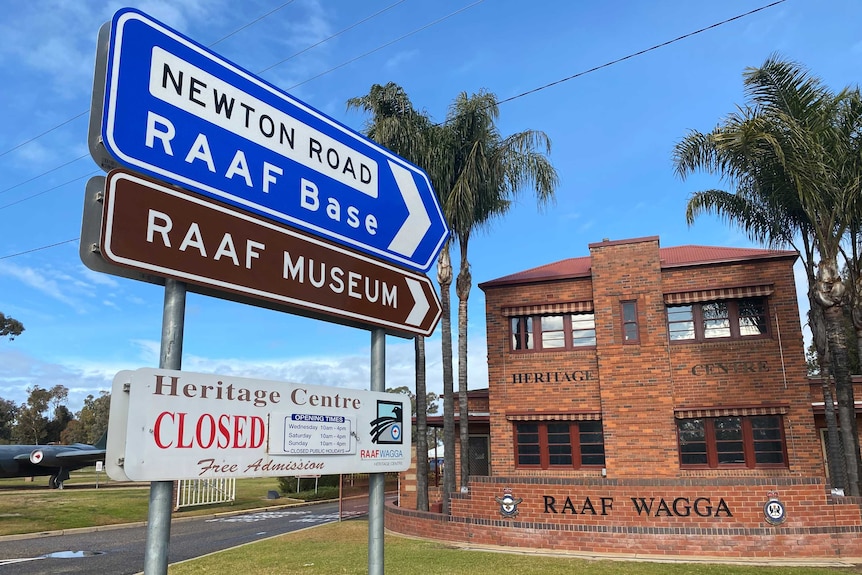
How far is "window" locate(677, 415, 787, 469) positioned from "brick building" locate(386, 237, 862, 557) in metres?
0.03

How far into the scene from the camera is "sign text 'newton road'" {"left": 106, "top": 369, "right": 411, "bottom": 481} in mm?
2035

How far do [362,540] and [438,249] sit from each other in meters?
12.1

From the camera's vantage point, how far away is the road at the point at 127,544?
12602mm

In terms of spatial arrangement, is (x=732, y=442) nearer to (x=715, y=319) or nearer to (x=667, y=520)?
(x=715, y=319)

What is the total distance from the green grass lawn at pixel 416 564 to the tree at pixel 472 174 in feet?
13.3

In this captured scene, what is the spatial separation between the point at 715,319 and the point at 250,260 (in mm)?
A: 18038

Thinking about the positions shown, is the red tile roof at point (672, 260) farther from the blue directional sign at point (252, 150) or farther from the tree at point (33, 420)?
the tree at point (33, 420)

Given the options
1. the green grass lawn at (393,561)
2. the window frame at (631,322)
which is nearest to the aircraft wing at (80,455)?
the green grass lawn at (393,561)

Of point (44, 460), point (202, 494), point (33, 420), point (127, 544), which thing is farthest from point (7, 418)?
point (127, 544)

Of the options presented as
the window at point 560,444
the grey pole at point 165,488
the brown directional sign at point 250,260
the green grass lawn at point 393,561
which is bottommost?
the green grass lawn at point 393,561

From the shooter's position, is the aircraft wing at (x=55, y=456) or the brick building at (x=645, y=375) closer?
the brick building at (x=645, y=375)

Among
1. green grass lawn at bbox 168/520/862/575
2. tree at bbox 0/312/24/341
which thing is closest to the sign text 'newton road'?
green grass lawn at bbox 168/520/862/575

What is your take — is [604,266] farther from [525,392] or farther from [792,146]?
[792,146]

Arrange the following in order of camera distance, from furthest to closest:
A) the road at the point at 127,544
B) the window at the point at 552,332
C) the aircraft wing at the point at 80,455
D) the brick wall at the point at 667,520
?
the aircraft wing at the point at 80,455, the window at the point at 552,332, the road at the point at 127,544, the brick wall at the point at 667,520
